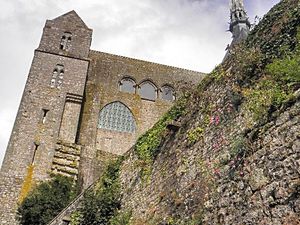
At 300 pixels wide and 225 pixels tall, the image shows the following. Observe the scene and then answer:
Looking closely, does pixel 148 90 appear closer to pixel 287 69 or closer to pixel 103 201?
pixel 103 201

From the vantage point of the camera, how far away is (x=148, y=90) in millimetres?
28297

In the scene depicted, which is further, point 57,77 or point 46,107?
point 57,77

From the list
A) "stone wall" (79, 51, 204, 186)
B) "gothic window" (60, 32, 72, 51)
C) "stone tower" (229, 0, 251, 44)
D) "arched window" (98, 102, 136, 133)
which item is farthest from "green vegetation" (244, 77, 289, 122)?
"stone tower" (229, 0, 251, 44)

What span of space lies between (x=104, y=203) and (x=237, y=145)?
520 cm

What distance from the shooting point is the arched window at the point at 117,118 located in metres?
25.5

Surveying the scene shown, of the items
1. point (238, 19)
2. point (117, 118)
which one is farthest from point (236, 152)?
point (238, 19)

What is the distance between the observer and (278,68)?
571 cm

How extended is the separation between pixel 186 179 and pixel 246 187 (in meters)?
2.01

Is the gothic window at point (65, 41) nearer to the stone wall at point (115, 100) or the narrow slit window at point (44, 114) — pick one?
the stone wall at point (115, 100)

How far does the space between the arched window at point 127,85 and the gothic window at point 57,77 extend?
5238 mm

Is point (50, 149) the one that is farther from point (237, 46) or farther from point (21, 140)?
point (237, 46)

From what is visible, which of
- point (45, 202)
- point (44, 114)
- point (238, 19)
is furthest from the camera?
point (238, 19)

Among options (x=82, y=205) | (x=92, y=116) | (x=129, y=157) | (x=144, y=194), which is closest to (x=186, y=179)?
(x=144, y=194)

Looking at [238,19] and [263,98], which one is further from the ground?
[238,19]
